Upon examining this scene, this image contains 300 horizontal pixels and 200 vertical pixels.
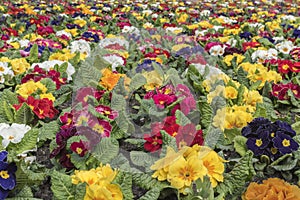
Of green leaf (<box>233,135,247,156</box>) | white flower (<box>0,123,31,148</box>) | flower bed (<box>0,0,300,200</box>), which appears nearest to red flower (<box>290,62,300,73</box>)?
flower bed (<box>0,0,300,200</box>)

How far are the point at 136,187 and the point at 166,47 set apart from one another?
10.0 ft

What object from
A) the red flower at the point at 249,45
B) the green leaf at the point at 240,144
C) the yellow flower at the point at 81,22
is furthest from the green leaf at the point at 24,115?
the yellow flower at the point at 81,22

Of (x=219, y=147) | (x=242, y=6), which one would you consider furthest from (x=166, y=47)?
(x=242, y=6)

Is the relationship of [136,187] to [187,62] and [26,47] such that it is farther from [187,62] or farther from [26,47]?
[26,47]

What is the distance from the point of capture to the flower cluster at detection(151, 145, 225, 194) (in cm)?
255

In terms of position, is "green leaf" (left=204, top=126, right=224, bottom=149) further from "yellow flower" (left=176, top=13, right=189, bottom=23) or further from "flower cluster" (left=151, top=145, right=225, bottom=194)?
"yellow flower" (left=176, top=13, right=189, bottom=23)

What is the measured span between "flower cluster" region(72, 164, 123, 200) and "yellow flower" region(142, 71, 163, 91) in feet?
5.31

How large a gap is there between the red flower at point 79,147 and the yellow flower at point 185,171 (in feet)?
2.01

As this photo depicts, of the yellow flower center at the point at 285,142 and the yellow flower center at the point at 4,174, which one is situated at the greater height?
the yellow flower center at the point at 4,174

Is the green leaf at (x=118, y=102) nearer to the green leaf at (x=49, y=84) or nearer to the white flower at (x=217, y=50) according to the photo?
the green leaf at (x=49, y=84)

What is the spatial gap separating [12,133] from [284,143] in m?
1.81

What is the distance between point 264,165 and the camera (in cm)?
301

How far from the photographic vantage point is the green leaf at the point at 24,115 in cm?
333

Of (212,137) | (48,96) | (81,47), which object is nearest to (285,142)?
(212,137)
